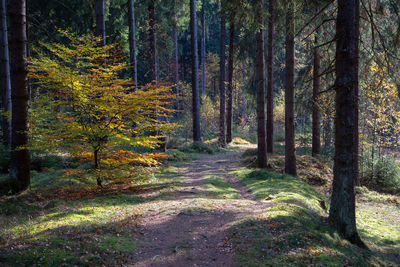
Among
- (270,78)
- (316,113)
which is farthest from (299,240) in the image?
(316,113)

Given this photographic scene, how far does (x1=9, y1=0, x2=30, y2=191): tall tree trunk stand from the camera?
276 inches

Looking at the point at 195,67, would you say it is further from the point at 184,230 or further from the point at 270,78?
the point at 184,230

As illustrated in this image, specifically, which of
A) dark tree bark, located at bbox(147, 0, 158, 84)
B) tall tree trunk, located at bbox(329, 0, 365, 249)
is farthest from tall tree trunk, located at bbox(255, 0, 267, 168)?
tall tree trunk, located at bbox(329, 0, 365, 249)

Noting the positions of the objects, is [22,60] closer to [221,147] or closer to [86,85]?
[86,85]

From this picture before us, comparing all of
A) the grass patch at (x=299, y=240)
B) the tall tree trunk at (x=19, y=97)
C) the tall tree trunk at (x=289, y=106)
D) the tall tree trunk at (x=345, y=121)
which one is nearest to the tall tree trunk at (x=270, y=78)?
the tall tree trunk at (x=289, y=106)

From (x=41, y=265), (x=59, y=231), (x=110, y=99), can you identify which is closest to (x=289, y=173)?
(x=110, y=99)

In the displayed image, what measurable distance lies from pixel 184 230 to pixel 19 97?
5.27 meters

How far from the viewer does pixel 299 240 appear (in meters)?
5.27

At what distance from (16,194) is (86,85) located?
3.20 meters

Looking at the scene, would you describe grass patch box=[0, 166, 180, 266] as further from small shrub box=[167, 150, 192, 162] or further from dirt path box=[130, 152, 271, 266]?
small shrub box=[167, 150, 192, 162]

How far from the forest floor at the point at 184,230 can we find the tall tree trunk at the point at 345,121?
41 cm

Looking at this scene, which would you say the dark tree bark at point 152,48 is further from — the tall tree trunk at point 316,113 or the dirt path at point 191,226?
the tall tree trunk at point 316,113

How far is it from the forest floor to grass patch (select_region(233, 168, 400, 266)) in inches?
0.7

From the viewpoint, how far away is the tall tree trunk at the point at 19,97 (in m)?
7.02
